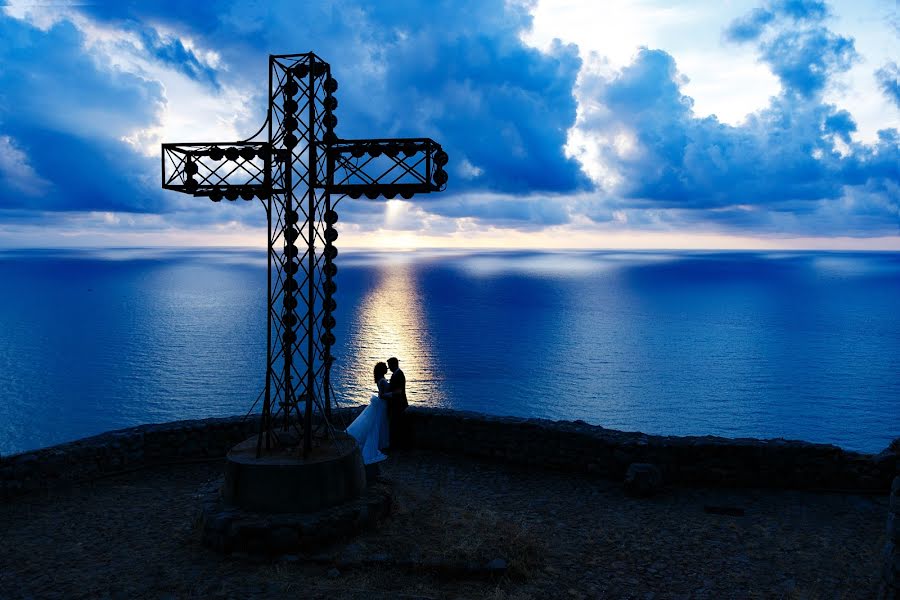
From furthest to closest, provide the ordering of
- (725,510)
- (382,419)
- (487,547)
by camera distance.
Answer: (382,419) → (725,510) → (487,547)

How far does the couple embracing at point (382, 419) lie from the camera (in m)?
11.6

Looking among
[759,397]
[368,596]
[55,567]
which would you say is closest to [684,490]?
[368,596]

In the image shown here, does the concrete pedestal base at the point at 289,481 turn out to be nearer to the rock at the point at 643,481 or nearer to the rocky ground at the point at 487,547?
the rocky ground at the point at 487,547

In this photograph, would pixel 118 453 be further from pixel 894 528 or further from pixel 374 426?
pixel 894 528

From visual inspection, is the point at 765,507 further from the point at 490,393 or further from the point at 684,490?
the point at 490,393

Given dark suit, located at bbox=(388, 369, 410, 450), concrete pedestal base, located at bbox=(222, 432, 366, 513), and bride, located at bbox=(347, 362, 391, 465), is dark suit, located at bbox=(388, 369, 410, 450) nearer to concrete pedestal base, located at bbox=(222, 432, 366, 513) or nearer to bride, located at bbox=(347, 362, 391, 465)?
bride, located at bbox=(347, 362, 391, 465)

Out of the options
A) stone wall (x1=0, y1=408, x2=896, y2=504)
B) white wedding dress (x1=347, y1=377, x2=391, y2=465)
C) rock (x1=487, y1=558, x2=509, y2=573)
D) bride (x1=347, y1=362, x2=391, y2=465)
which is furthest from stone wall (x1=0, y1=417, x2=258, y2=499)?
rock (x1=487, y1=558, x2=509, y2=573)

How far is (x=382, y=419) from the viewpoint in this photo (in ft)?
42.3

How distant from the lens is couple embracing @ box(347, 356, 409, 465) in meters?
11.6

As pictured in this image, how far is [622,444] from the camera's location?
1188cm

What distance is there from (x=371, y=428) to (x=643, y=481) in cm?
499

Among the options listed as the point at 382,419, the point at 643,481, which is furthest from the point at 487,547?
the point at 382,419

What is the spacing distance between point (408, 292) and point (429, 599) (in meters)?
156

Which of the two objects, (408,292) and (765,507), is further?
(408,292)
